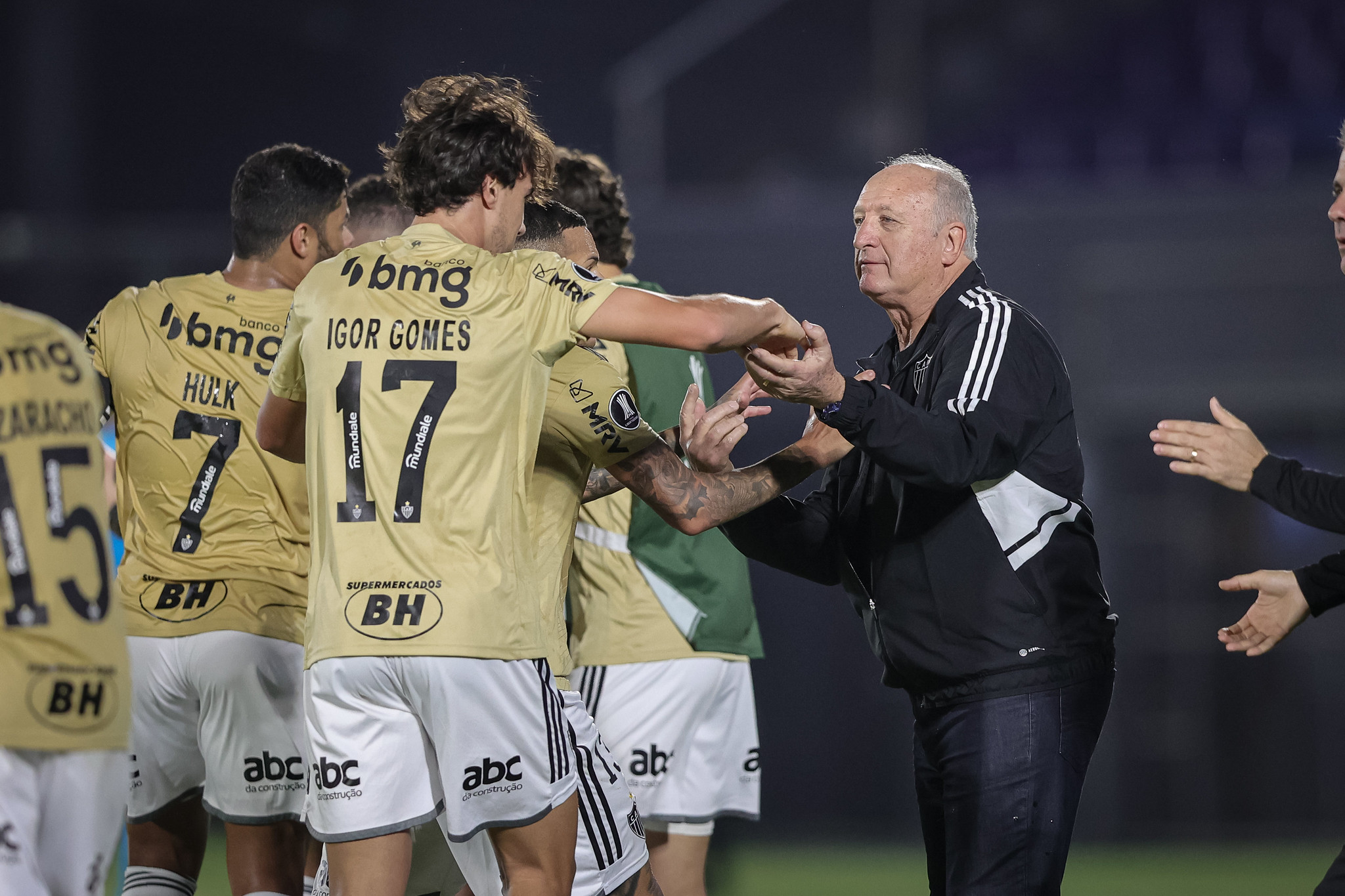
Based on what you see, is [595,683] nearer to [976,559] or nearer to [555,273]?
[976,559]

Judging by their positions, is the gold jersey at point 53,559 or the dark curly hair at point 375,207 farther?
the dark curly hair at point 375,207

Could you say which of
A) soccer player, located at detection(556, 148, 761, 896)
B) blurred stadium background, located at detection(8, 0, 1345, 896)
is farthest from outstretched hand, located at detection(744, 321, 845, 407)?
blurred stadium background, located at detection(8, 0, 1345, 896)

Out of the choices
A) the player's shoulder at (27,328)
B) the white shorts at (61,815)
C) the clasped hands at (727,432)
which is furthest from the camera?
the clasped hands at (727,432)

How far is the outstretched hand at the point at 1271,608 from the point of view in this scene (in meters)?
3.40

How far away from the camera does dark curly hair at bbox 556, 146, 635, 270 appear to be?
4855 mm

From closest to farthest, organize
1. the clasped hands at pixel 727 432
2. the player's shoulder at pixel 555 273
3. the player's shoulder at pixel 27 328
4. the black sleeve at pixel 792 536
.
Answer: the player's shoulder at pixel 27 328 → the player's shoulder at pixel 555 273 → the clasped hands at pixel 727 432 → the black sleeve at pixel 792 536

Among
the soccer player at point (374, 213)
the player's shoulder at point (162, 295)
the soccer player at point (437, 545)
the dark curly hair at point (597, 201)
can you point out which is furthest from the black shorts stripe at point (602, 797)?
the soccer player at point (374, 213)

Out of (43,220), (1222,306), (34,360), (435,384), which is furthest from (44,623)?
(43,220)

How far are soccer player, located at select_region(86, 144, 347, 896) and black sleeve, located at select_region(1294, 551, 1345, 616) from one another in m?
2.74

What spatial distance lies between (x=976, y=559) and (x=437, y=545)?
4.34ft

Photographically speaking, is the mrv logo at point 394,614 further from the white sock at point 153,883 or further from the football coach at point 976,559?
the white sock at point 153,883

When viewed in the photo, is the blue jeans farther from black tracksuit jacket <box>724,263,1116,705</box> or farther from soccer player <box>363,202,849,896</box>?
soccer player <box>363,202,849,896</box>

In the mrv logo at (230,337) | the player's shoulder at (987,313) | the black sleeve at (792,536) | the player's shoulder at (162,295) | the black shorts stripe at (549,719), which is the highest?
the player's shoulder at (162,295)

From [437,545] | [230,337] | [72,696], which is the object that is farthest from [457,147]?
[72,696]
